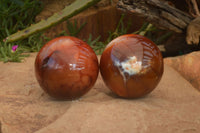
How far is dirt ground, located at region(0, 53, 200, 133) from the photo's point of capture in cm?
143

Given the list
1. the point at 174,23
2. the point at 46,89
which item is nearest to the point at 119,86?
the point at 46,89

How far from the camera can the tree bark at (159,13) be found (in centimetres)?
233

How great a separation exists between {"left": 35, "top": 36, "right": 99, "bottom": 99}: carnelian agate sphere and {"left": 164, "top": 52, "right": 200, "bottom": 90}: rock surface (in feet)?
3.40

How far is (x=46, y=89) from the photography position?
1.80 m

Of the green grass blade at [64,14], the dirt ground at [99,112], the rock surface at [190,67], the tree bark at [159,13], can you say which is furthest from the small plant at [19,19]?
the rock surface at [190,67]

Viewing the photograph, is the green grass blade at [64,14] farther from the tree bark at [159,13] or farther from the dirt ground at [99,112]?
the dirt ground at [99,112]

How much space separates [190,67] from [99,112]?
123cm

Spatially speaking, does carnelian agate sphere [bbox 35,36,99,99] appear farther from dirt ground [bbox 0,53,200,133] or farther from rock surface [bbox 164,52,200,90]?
rock surface [bbox 164,52,200,90]

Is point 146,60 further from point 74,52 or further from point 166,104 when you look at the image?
point 74,52

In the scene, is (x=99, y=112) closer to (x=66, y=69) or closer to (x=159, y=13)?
(x=66, y=69)

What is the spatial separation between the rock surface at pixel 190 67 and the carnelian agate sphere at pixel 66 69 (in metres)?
1.04

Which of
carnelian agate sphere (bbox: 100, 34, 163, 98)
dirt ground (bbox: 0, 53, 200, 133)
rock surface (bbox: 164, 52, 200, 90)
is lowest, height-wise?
rock surface (bbox: 164, 52, 200, 90)

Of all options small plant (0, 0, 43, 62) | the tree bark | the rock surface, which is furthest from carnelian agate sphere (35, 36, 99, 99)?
small plant (0, 0, 43, 62)

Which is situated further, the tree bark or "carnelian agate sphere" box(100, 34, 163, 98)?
the tree bark
